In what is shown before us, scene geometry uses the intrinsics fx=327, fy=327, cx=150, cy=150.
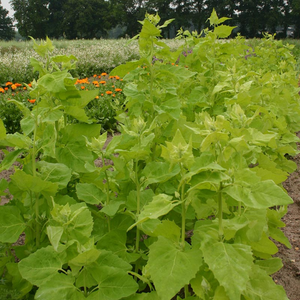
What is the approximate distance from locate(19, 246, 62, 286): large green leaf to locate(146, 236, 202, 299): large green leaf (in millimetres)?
405

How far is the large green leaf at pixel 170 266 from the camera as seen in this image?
1120mm

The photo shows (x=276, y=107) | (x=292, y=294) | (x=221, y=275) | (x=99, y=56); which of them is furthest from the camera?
(x=99, y=56)

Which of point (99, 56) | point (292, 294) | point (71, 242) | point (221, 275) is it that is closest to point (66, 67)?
point (71, 242)

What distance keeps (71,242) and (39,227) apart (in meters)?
0.51

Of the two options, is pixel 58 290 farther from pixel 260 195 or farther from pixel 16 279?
pixel 260 195

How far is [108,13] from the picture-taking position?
5928 cm

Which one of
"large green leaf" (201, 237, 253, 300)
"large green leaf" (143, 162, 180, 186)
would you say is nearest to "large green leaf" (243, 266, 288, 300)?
"large green leaf" (201, 237, 253, 300)

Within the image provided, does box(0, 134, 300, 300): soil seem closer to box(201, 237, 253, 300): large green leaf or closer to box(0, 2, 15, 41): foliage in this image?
box(201, 237, 253, 300): large green leaf

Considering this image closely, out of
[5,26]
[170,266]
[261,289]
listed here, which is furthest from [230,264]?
[5,26]

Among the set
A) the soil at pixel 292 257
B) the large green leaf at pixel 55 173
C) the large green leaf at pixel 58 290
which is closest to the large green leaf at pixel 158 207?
the large green leaf at pixel 58 290

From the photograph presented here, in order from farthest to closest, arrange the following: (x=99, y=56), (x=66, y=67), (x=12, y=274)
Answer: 1. (x=99, y=56)
2. (x=66, y=67)
3. (x=12, y=274)

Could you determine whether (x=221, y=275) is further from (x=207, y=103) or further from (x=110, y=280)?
(x=207, y=103)

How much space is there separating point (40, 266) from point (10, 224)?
371 millimetres

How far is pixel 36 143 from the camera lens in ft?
5.31
